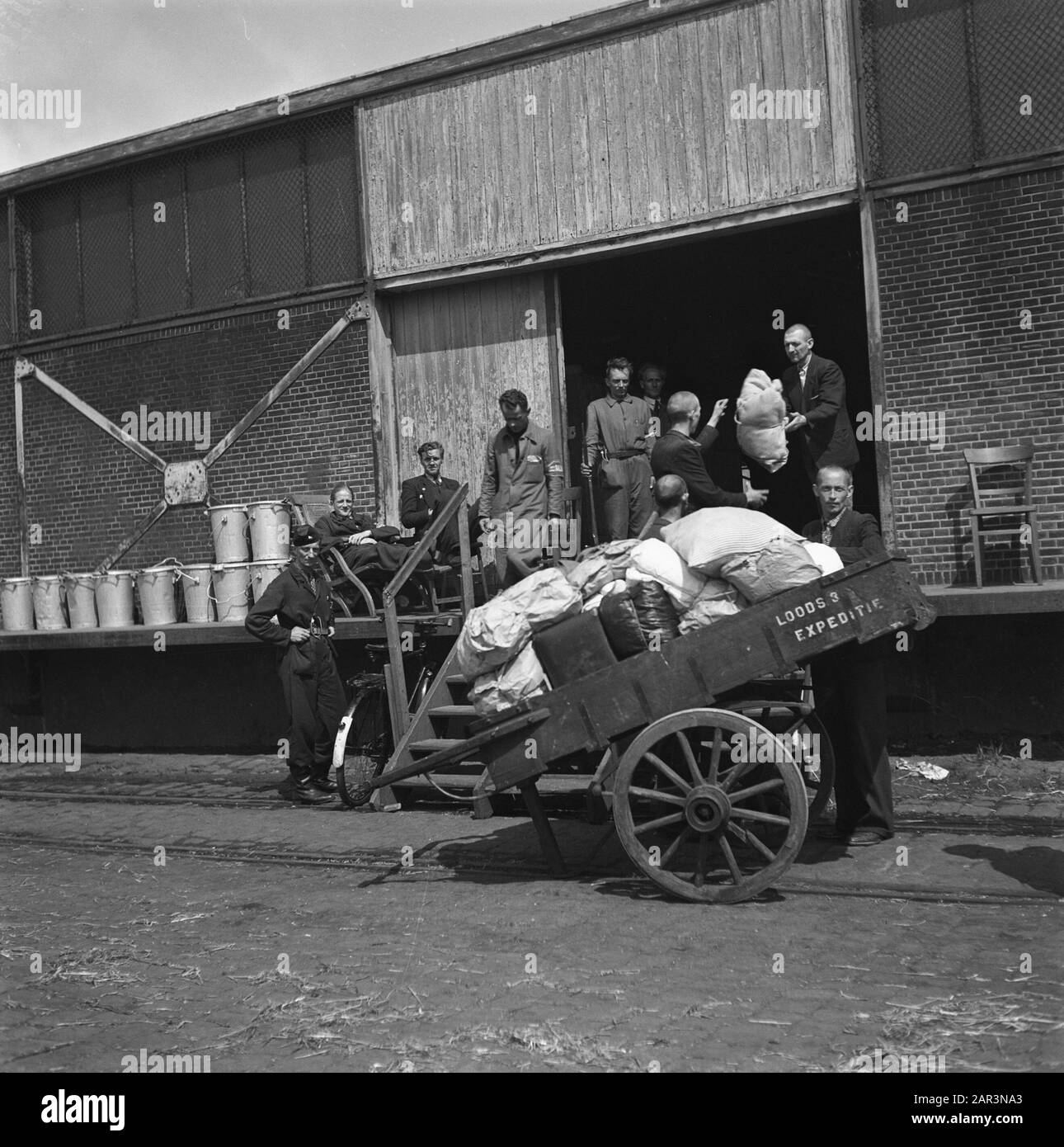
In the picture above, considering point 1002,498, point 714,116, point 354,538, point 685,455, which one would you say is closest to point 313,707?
point 354,538

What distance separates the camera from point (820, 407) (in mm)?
10297

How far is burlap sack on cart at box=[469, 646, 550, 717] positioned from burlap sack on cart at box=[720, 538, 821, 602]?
3.63ft

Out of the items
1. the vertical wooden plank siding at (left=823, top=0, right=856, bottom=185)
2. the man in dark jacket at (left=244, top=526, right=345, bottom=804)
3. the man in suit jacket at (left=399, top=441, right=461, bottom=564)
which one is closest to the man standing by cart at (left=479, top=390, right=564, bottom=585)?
the man in suit jacket at (left=399, top=441, right=461, bottom=564)

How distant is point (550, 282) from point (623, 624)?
287 inches

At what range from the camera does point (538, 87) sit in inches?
508

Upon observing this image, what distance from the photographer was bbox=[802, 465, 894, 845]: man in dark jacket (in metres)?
7.31

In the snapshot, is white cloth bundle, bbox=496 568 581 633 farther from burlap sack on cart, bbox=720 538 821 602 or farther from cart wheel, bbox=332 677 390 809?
cart wheel, bbox=332 677 390 809

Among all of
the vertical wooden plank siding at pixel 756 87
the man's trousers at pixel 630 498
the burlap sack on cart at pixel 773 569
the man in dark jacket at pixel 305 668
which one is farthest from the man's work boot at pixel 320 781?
the vertical wooden plank siding at pixel 756 87

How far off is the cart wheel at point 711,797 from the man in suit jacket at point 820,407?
4.34 metres

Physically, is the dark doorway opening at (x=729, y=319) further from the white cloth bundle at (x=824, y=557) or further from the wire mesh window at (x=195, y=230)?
the white cloth bundle at (x=824, y=557)

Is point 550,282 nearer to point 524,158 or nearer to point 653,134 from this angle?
point 524,158

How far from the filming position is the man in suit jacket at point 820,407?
10.3 meters

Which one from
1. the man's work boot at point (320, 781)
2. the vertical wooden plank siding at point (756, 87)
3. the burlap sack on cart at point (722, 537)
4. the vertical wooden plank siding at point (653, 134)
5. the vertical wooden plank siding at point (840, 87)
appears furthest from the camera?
the vertical wooden plank siding at point (653, 134)

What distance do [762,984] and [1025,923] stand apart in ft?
4.86
